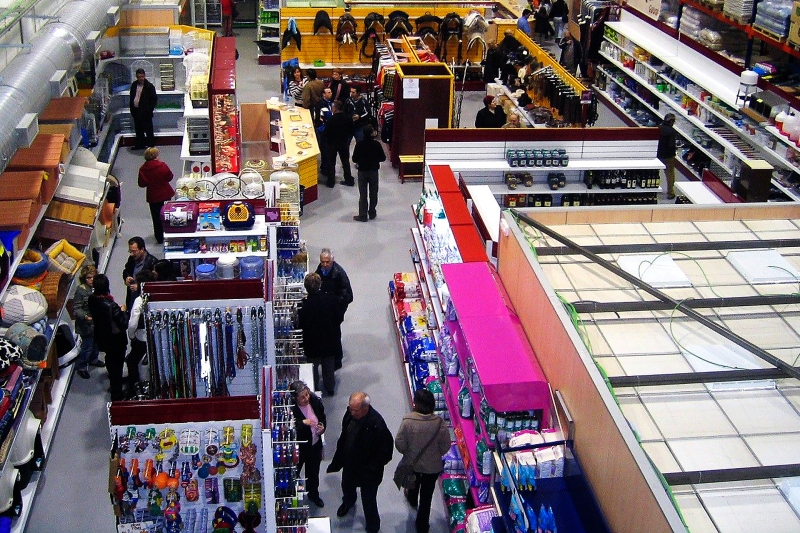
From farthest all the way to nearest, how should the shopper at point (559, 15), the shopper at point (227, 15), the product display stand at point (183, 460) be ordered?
the shopper at point (559, 15), the shopper at point (227, 15), the product display stand at point (183, 460)

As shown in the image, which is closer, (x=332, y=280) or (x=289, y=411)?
(x=289, y=411)

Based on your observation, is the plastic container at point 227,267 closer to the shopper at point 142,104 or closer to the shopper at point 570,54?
the shopper at point 142,104

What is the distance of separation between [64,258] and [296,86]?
713 centimetres

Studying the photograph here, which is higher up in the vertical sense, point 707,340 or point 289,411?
point 707,340

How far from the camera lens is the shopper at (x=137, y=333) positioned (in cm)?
838

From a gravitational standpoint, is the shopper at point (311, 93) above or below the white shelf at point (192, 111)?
below

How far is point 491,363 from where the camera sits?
635cm

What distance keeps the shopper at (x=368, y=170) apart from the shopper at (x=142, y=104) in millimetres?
3677

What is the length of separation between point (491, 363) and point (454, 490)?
1.65 meters

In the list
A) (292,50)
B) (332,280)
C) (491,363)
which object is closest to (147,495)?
(491,363)

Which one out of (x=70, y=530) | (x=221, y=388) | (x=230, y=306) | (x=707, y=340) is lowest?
(x=70, y=530)

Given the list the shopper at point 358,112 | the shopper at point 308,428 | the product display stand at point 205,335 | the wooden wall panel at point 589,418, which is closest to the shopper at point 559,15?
the shopper at point 358,112

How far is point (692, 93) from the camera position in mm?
14273

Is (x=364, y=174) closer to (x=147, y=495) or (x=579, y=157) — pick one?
(x=579, y=157)
